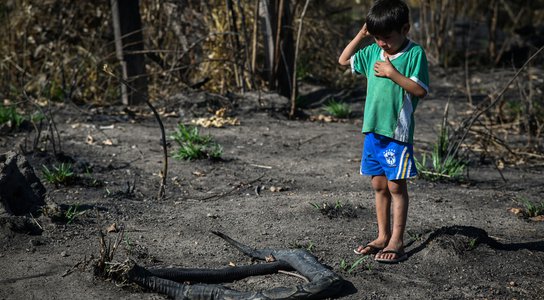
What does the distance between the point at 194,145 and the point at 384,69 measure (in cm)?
286

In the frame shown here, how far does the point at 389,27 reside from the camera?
13.1ft

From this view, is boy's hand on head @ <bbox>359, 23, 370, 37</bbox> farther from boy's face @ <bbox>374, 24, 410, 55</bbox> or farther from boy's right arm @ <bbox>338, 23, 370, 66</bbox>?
boy's face @ <bbox>374, 24, 410, 55</bbox>

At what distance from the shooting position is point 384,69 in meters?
4.05

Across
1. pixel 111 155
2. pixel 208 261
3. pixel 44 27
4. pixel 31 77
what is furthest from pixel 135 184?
pixel 44 27

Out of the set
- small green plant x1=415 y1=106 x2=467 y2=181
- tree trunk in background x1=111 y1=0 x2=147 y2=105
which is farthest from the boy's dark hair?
tree trunk in background x1=111 y1=0 x2=147 y2=105

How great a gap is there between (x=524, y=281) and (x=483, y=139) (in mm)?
2826

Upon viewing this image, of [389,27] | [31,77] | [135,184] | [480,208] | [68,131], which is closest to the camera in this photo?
[389,27]

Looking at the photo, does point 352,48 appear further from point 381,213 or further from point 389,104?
point 381,213

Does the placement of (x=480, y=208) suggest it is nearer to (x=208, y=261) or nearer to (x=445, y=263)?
(x=445, y=263)

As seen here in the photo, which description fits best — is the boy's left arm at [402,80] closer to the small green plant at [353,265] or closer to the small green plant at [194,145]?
the small green plant at [353,265]

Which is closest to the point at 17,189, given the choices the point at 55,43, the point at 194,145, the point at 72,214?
the point at 72,214

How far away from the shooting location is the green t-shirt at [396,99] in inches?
160

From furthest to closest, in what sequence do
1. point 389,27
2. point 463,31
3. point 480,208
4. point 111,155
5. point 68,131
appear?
point 463,31, point 68,131, point 111,155, point 480,208, point 389,27

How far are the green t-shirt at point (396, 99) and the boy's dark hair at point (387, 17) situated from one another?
0.58ft
